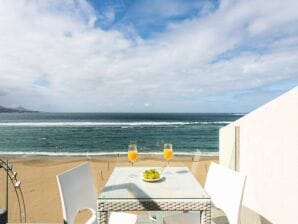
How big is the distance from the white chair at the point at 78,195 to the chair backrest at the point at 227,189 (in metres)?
0.69

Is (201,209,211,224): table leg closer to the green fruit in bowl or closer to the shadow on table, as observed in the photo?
the shadow on table

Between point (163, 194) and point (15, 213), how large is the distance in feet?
8.02

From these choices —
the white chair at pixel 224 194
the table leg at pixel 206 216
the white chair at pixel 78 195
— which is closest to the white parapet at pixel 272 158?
the white chair at pixel 224 194

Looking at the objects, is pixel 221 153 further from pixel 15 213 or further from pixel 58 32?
pixel 58 32

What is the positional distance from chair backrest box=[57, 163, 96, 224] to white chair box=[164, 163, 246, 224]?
72 centimetres

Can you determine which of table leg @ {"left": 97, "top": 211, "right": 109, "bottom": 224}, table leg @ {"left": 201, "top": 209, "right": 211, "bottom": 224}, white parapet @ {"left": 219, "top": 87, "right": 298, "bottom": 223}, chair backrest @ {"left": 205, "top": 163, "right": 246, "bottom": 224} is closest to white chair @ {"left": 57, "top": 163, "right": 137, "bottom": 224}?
table leg @ {"left": 97, "top": 211, "right": 109, "bottom": 224}

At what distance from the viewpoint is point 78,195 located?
2275mm

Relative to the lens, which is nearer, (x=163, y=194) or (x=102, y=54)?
(x=163, y=194)

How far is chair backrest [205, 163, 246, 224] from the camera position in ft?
6.47

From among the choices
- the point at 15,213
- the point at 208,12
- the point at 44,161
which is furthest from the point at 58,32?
the point at 15,213

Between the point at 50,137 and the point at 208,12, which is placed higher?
the point at 208,12

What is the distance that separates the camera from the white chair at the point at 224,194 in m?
1.97

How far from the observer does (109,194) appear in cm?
180

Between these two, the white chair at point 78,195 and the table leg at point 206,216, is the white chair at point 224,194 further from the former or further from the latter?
the white chair at point 78,195
